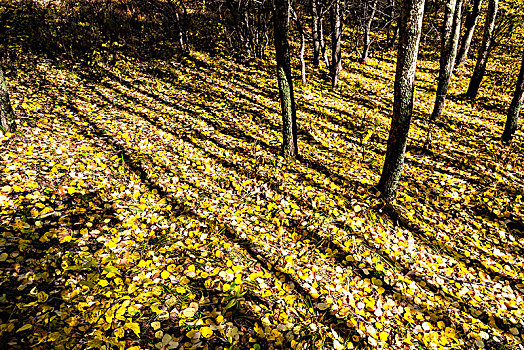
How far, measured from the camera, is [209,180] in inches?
234

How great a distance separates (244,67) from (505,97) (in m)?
11.9

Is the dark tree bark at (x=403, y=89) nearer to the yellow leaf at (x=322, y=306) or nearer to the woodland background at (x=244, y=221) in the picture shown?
the woodland background at (x=244, y=221)

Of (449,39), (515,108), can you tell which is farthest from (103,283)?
(449,39)

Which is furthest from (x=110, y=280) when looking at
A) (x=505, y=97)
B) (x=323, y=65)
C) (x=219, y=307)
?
(x=505, y=97)

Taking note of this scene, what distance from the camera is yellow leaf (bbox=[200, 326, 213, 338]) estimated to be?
119 inches

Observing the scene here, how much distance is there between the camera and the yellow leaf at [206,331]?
303 centimetres

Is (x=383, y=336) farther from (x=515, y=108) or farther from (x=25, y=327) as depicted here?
(x=515, y=108)

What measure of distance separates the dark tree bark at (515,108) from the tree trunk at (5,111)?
12836mm

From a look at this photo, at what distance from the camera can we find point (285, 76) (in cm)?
601

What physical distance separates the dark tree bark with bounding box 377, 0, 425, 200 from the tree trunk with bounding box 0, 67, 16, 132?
816 centimetres

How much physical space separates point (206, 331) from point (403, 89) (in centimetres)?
489

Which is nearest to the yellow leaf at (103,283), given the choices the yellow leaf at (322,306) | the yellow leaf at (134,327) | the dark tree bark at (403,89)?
the yellow leaf at (134,327)

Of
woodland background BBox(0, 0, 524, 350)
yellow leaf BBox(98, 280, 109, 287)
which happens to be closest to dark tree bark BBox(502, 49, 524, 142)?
woodland background BBox(0, 0, 524, 350)

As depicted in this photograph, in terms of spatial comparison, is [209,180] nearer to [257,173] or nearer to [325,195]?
[257,173]
